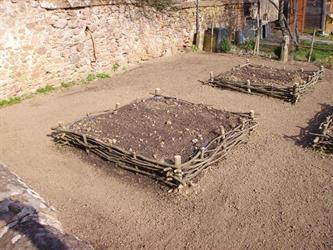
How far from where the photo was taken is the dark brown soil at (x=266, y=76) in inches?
368

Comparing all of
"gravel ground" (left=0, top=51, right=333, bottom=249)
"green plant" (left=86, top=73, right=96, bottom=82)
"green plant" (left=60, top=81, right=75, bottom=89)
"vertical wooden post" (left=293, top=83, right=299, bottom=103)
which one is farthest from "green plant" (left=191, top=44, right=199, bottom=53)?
"gravel ground" (left=0, top=51, right=333, bottom=249)

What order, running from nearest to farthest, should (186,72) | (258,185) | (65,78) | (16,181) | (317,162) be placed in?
1. (16,181)
2. (258,185)
3. (317,162)
4. (65,78)
5. (186,72)

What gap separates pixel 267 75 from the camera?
986cm

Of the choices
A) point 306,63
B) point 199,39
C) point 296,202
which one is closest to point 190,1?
point 199,39

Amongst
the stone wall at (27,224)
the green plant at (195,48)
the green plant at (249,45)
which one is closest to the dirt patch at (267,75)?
the green plant at (249,45)

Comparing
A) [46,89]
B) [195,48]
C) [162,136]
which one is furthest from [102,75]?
[162,136]

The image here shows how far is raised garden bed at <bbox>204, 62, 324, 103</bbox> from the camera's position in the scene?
8.58m

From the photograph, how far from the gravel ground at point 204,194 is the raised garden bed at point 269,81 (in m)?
0.64

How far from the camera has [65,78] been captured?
388 inches

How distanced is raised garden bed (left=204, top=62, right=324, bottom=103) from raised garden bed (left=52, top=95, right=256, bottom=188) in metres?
1.92

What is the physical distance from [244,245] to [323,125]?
3548mm

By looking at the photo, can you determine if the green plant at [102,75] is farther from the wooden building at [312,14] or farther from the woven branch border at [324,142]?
the wooden building at [312,14]

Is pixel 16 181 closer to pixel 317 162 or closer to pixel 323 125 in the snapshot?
pixel 317 162

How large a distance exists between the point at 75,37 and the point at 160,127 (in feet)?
15.1
